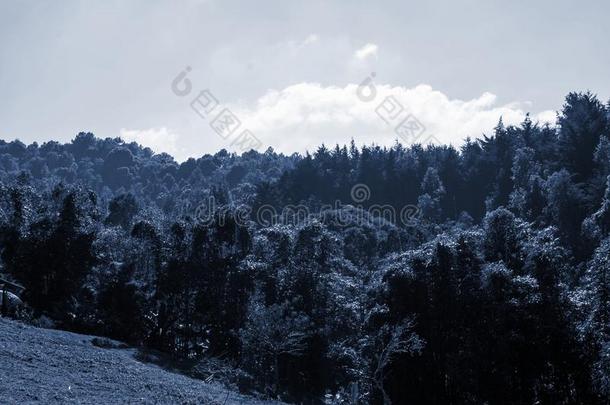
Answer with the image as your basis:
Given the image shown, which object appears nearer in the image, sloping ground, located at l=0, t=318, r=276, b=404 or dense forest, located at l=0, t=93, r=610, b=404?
sloping ground, located at l=0, t=318, r=276, b=404

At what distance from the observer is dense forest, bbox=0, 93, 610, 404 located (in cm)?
3406

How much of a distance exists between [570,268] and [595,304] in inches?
703

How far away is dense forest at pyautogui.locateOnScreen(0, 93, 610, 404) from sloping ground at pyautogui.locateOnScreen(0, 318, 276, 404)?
7297 millimetres

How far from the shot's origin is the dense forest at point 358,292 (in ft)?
112

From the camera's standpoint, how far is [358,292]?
167 feet

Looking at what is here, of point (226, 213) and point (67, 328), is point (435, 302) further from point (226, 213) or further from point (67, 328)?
point (67, 328)

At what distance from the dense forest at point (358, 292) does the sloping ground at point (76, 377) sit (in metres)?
7.30

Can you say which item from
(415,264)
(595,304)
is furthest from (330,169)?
(595,304)

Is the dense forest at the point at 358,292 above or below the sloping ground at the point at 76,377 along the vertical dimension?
above

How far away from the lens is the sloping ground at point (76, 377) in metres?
19.2

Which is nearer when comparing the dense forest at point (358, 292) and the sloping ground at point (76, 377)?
the sloping ground at point (76, 377)

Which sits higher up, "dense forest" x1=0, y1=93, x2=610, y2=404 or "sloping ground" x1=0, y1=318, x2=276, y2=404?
"dense forest" x1=0, y1=93, x2=610, y2=404

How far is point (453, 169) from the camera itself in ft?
322

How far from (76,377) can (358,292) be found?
105ft
